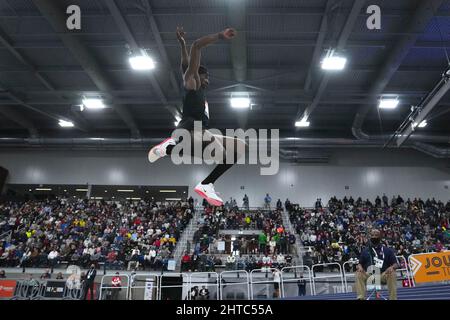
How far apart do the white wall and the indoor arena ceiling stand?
3126 millimetres

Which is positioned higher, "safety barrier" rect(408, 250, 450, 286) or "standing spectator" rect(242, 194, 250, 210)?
"standing spectator" rect(242, 194, 250, 210)

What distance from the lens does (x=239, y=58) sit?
1700 centimetres

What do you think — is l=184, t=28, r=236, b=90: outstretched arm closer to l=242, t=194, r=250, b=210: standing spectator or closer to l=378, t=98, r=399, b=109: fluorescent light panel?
l=378, t=98, r=399, b=109: fluorescent light panel

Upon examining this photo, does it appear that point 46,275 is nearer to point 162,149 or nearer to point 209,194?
point 209,194

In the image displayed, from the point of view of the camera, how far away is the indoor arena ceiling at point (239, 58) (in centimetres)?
1452

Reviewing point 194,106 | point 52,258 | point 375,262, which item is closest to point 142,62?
point 52,258

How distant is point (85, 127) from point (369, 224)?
19286 mm

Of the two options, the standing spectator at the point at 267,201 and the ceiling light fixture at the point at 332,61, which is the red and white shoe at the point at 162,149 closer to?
the ceiling light fixture at the point at 332,61

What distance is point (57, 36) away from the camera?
16453mm

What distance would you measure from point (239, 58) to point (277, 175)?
12284 mm

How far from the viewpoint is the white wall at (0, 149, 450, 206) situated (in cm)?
2692

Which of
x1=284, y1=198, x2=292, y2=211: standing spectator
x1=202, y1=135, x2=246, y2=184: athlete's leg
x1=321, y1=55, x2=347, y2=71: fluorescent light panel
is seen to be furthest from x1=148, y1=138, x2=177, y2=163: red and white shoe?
x1=284, y1=198, x2=292, y2=211: standing spectator
